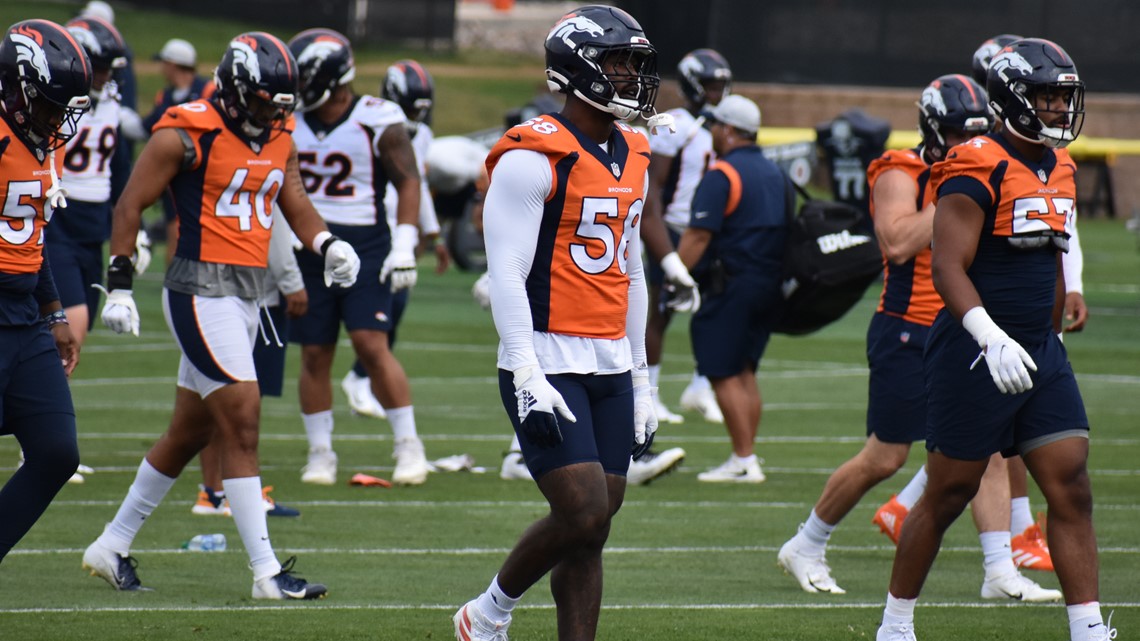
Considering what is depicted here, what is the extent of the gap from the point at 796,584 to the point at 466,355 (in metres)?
8.68

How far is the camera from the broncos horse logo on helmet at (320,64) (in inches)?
369

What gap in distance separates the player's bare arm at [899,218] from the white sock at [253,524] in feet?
9.05

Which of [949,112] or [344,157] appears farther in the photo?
[344,157]

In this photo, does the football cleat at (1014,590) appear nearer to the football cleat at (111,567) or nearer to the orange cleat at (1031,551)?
the orange cleat at (1031,551)

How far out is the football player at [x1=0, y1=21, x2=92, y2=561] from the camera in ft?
19.2

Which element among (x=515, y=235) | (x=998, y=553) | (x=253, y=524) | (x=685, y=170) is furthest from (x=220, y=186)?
(x=685, y=170)

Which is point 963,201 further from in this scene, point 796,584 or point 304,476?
point 304,476

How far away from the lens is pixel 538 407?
16.9ft

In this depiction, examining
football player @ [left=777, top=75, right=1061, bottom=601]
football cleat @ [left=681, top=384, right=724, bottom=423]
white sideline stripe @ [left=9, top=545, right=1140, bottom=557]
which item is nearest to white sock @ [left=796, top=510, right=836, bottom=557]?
football player @ [left=777, top=75, right=1061, bottom=601]

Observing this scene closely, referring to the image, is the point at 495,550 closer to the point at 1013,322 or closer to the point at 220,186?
the point at 220,186

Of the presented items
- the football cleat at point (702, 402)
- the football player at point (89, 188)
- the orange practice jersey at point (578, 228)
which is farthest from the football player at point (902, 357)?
the football cleat at point (702, 402)

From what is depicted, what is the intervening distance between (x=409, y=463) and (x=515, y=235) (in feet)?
15.7

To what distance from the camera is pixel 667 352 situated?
647 inches

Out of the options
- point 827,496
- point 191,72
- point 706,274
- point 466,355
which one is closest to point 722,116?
point 706,274
